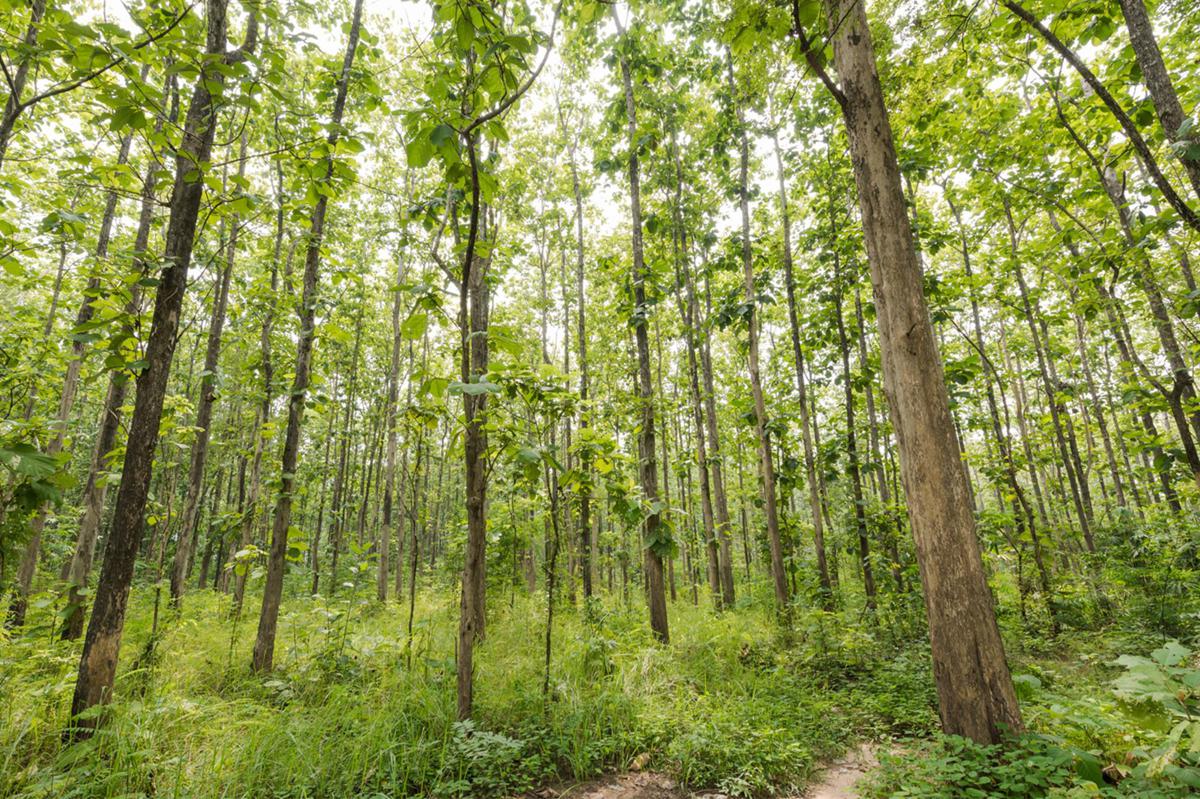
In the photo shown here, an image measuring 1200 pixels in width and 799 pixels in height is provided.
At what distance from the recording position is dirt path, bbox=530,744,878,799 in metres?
3.67

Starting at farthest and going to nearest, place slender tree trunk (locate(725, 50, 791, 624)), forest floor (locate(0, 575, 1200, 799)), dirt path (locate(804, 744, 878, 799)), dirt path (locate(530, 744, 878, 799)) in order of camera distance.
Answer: slender tree trunk (locate(725, 50, 791, 624))
dirt path (locate(804, 744, 878, 799))
dirt path (locate(530, 744, 878, 799))
forest floor (locate(0, 575, 1200, 799))

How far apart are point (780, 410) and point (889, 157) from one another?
9335mm

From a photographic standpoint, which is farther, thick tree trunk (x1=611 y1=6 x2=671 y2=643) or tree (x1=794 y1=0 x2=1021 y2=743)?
thick tree trunk (x1=611 y1=6 x2=671 y2=643)

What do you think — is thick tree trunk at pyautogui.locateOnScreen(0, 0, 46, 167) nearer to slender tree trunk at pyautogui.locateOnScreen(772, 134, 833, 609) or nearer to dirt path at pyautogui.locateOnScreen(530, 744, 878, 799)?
dirt path at pyautogui.locateOnScreen(530, 744, 878, 799)

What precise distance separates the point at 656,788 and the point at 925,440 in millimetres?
3341

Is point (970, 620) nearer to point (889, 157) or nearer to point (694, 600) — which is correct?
point (889, 157)

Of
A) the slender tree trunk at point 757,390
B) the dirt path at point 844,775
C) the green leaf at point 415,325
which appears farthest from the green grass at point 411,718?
the green leaf at point 415,325

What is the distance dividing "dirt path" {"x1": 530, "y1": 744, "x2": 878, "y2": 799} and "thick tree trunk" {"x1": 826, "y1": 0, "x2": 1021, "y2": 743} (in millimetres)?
1211

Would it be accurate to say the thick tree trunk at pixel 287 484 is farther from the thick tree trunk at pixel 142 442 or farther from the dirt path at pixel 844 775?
the dirt path at pixel 844 775

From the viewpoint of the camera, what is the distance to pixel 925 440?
3355 millimetres

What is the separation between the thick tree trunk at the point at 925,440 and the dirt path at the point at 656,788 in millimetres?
1211

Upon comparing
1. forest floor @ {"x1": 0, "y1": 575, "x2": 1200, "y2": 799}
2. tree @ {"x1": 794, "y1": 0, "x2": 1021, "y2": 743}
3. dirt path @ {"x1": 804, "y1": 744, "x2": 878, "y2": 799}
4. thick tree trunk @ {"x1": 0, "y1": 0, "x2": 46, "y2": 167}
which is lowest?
dirt path @ {"x1": 804, "y1": 744, "x2": 878, "y2": 799}

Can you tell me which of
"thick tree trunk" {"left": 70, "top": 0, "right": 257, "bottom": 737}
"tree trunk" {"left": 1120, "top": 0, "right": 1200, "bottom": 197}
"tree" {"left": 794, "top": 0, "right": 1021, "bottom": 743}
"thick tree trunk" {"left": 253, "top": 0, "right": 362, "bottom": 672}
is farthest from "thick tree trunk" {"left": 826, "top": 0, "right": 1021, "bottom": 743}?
"thick tree trunk" {"left": 253, "top": 0, "right": 362, "bottom": 672}

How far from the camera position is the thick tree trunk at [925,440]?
310 centimetres
